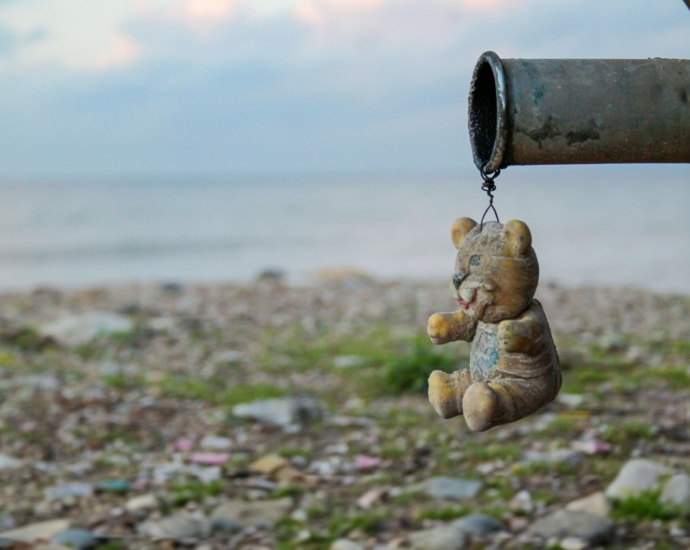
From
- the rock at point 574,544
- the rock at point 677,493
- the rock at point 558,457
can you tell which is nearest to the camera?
the rock at point 574,544

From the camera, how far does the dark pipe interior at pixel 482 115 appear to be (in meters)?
2.35

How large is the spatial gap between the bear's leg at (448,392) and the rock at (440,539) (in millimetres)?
1945

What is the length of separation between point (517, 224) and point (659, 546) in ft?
8.17

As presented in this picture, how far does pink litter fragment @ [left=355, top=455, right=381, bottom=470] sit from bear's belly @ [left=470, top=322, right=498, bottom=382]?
3101mm

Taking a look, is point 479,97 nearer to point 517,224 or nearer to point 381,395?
point 517,224

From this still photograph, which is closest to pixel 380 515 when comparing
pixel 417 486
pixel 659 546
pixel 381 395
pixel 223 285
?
pixel 417 486

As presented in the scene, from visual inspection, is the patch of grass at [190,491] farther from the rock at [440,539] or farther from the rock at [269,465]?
the rock at [440,539]

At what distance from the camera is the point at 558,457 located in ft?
17.4

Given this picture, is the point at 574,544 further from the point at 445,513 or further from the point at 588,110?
the point at 588,110

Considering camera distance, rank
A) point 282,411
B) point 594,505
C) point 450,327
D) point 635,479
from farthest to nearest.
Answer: point 282,411, point 635,479, point 594,505, point 450,327

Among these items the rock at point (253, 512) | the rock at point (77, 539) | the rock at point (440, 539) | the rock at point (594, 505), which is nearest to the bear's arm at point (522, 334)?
the rock at point (440, 539)

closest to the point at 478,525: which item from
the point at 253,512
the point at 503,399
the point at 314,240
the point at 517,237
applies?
the point at 253,512

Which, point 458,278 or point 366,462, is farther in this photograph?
point 366,462

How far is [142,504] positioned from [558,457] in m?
2.51
